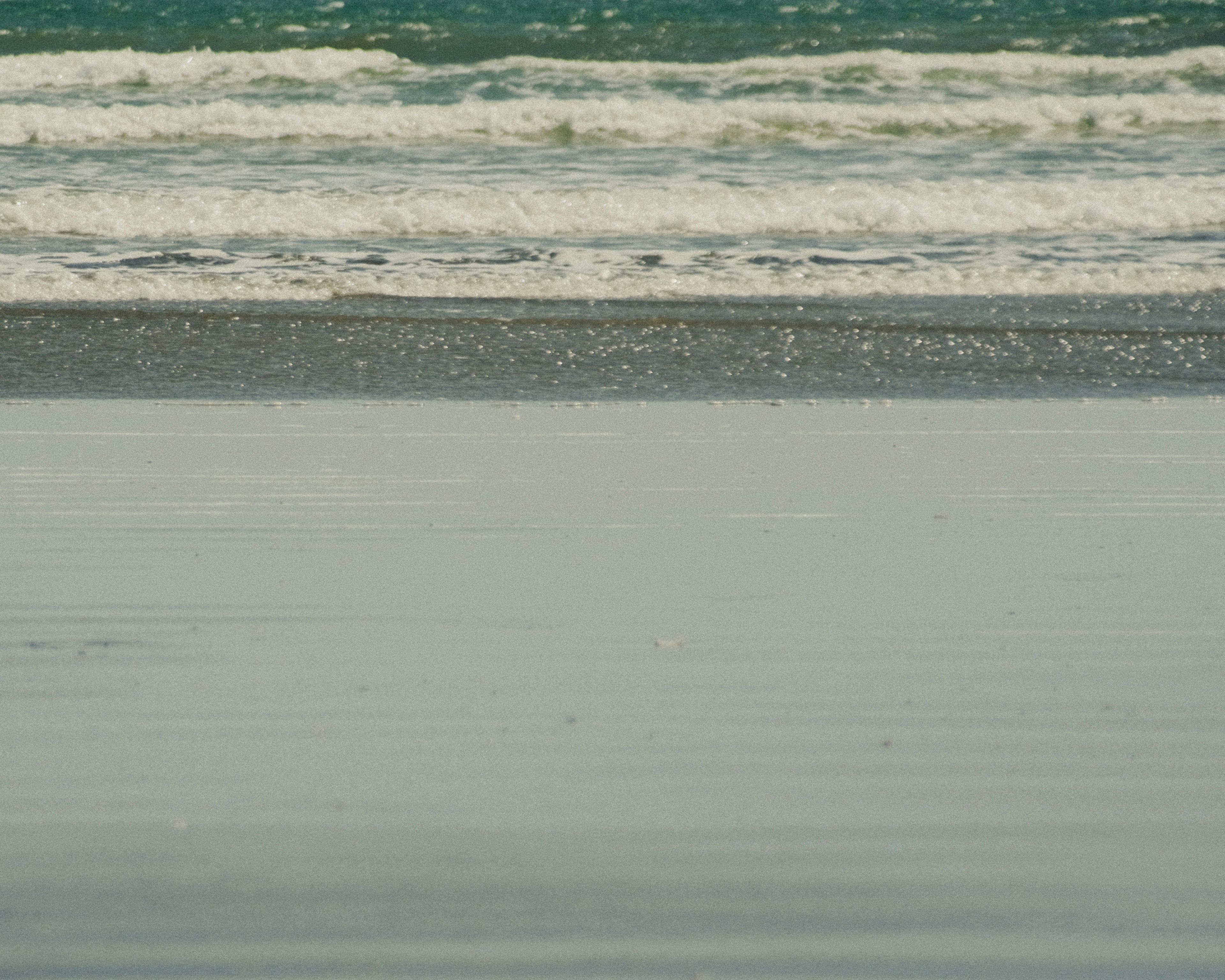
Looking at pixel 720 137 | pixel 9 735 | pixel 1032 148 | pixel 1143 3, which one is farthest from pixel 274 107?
pixel 9 735

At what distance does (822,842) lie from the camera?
1.56 m

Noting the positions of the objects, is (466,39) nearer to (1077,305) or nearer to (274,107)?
(274,107)

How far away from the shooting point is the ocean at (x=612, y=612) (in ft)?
4.69

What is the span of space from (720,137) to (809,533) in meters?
9.99

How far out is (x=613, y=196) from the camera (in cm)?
920

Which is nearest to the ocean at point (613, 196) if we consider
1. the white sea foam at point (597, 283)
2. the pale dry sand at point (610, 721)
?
the white sea foam at point (597, 283)

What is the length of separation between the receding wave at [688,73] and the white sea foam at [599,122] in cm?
95

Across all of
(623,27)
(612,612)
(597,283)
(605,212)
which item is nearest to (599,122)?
(605,212)

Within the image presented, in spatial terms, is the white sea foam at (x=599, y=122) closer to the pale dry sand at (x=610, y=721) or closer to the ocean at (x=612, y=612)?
the ocean at (x=612, y=612)

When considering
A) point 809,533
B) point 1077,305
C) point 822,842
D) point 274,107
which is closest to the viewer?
point 822,842

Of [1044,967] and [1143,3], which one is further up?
[1143,3]

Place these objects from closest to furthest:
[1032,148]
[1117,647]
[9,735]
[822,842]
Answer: [822,842], [9,735], [1117,647], [1032,148]

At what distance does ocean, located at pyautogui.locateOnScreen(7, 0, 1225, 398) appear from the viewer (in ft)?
17.3

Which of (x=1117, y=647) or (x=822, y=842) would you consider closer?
(x=822, y=842)
